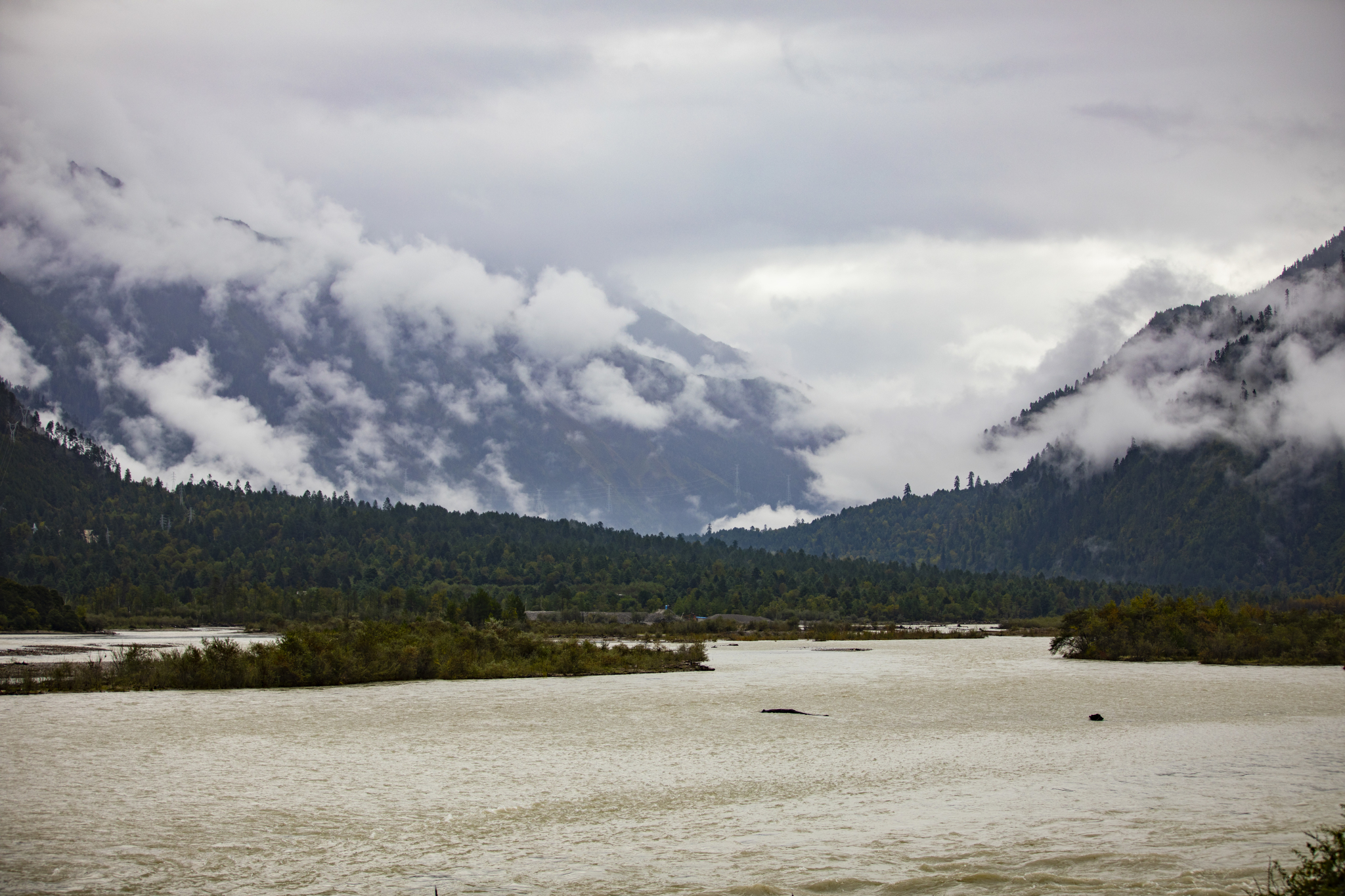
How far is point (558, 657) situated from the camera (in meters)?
106

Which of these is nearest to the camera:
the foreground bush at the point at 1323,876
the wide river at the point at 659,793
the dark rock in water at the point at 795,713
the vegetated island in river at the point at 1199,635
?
the foreground bush at the point at 1323,876

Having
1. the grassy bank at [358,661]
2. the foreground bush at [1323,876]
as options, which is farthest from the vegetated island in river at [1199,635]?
the foreground bush at [1323,876]

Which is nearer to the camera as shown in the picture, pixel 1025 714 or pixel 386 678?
pixel 1025 714

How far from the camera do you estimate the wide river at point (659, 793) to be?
2992cm

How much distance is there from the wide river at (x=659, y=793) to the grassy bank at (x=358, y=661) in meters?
6.37

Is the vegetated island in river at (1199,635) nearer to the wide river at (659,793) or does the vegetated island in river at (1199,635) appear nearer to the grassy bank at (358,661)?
the wide river at (659,793)

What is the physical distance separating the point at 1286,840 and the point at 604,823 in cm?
2034

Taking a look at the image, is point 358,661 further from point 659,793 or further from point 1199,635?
point 1199,635

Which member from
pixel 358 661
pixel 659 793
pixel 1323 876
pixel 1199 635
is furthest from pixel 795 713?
pixel 1199 635

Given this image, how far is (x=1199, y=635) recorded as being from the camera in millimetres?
124062

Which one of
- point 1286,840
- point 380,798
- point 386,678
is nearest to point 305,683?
point 386,678

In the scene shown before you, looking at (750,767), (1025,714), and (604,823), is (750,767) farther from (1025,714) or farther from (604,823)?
(1025,714)

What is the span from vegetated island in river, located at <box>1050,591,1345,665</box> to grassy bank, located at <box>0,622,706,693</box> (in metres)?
45.3

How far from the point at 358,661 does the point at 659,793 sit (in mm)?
55795
